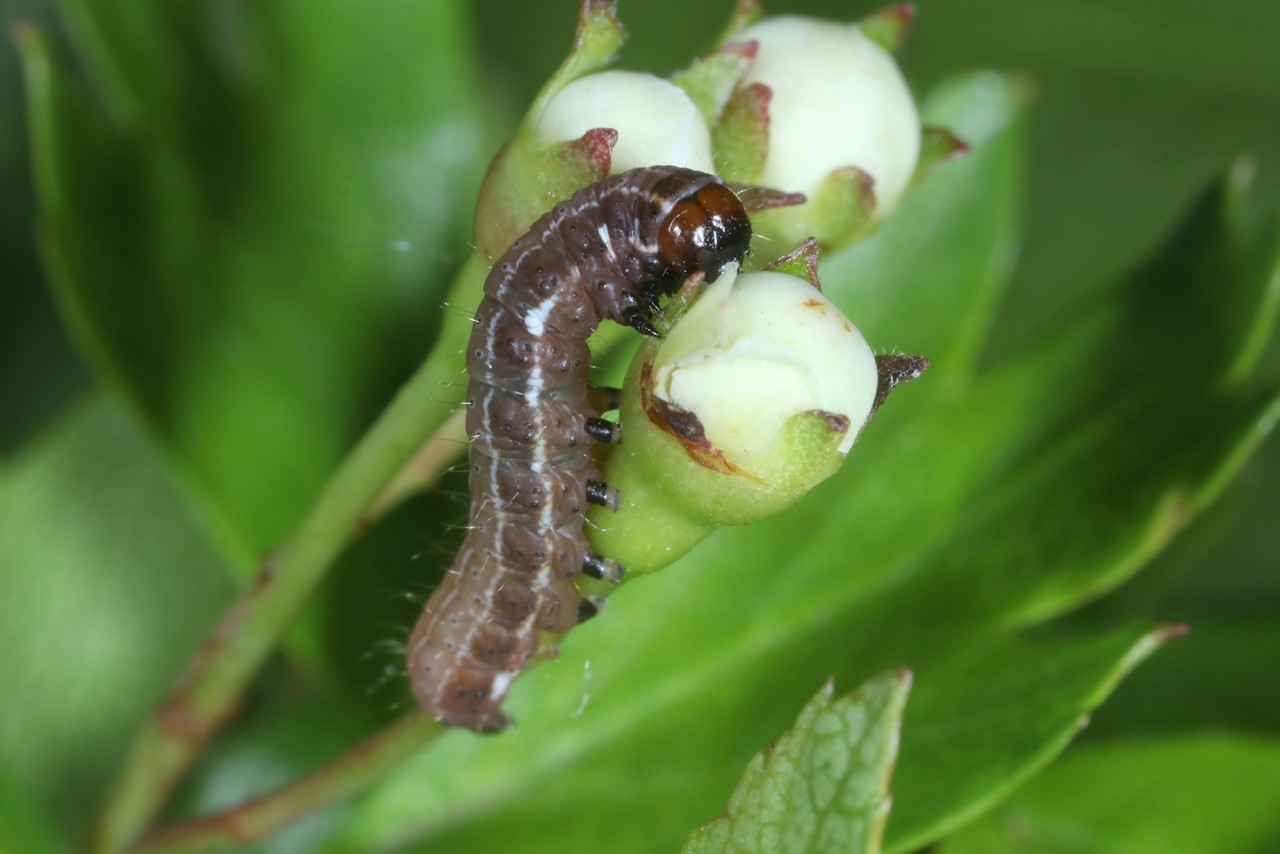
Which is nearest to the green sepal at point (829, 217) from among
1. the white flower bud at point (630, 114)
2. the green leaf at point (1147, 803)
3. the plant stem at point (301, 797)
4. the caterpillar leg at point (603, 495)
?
the white flower bud at point (630, 114)

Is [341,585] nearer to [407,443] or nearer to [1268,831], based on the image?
[407,443]

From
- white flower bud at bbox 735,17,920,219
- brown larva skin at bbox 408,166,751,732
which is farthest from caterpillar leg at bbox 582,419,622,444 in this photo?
white flower bud at bbox 735,17,920,219

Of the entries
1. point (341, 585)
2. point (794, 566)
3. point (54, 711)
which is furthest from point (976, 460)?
point (54, 711)

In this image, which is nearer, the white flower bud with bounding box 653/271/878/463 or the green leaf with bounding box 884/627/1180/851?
the white flower bud with bounding box 653/271/878/463

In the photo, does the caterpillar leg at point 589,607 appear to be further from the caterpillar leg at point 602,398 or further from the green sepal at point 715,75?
the green sepal at point 715,75

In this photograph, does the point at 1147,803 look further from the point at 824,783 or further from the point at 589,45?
the point at 589,45

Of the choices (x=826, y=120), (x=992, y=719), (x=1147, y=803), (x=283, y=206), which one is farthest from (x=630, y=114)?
(x=1147, y=803)

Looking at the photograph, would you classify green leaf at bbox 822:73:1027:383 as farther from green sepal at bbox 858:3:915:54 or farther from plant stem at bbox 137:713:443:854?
plant stem at bbox 137:713:443:854
